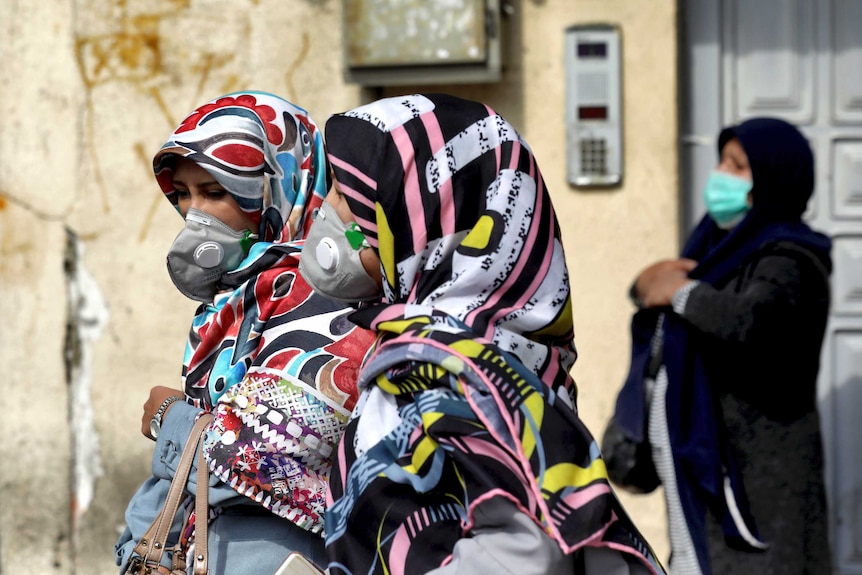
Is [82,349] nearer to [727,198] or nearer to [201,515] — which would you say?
[727,198]

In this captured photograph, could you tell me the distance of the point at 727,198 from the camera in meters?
3.35

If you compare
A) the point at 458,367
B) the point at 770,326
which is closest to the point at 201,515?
the point at 458,367

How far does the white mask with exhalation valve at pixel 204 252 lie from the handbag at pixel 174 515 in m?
0.31

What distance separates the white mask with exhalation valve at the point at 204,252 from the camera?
2.11 meters

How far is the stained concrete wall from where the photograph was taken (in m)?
4.23

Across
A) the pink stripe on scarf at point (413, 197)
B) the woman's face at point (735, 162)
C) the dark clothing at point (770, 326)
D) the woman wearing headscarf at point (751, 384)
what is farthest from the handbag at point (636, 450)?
the pink stripe on scarf at point (413, 197)

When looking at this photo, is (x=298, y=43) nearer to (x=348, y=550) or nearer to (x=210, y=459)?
(x=210, y=459)

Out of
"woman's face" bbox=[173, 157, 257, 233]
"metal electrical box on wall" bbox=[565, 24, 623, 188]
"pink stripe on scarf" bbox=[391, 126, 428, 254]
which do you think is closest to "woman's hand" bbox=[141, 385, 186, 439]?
"woman's face" bbox=[173, 157, 257, 233]

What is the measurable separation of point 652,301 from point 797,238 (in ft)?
1.46

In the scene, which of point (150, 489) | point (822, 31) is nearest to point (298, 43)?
point (822, 31)

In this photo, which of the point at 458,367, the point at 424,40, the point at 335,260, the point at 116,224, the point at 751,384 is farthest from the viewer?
the point at 116,224

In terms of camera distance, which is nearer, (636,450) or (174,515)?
(174,515)

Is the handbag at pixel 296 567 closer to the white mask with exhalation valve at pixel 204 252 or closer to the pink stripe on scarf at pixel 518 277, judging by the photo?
the pink stripe on scarf at pixel 518 277

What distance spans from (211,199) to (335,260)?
495 mm
